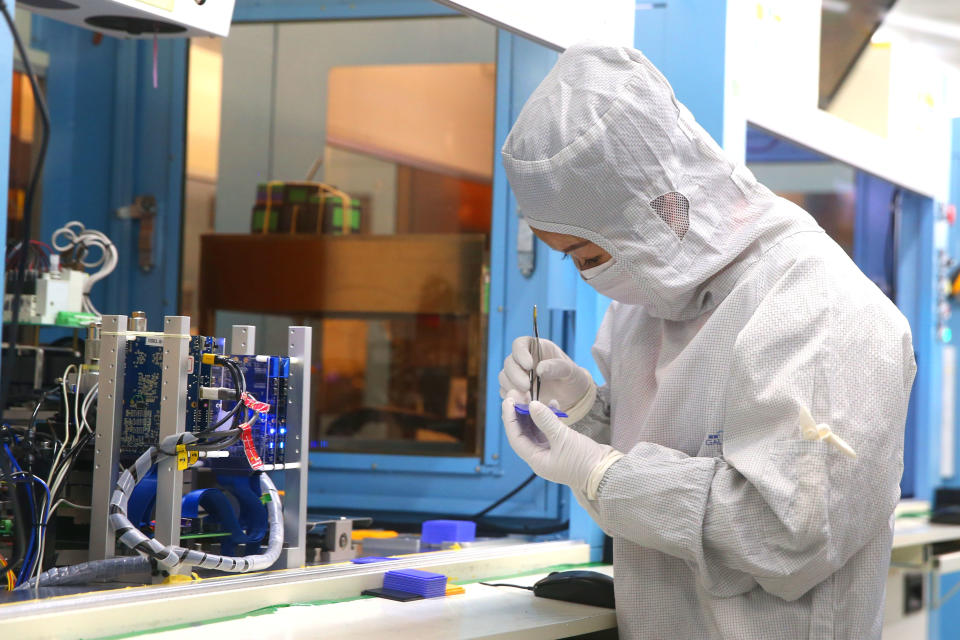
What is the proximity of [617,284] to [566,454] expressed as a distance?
0.28 m

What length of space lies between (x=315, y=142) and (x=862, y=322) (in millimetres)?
1937

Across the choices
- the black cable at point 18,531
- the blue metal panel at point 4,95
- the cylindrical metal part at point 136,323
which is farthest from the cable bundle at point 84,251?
the blue metal panel at point 4,95

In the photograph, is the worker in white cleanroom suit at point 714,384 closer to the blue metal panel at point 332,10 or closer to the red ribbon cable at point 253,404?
the red ribbon cable at point 253,404

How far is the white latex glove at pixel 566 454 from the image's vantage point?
144 centimetres

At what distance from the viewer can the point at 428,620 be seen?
1.53 metres

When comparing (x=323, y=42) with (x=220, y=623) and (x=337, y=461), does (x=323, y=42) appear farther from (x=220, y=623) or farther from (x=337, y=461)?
(x=220, y=623)

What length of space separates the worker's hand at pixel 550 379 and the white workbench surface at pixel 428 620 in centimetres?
32

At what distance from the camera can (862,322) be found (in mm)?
1443

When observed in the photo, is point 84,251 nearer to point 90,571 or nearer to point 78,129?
point 78,129

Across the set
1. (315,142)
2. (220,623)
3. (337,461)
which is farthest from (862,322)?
(315,142)

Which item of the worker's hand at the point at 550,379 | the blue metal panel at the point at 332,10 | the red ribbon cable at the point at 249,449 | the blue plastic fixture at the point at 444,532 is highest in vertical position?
the blue metal panel at the point at 332,10

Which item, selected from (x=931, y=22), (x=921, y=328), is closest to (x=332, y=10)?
(x=931, y=22)

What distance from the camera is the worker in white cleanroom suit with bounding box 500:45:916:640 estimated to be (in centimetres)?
138

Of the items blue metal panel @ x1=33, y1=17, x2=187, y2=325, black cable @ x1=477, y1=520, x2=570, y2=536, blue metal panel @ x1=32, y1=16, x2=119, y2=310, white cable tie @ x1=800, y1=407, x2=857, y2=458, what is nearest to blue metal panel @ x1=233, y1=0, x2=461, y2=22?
blue metal panel @ x1=33, y1=17, x2=187, y2=325
